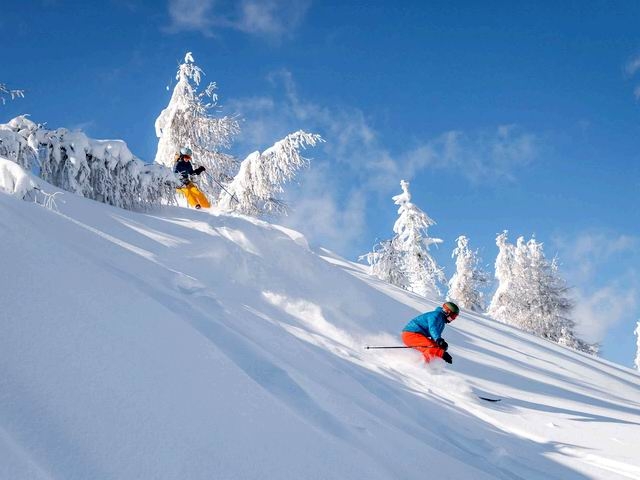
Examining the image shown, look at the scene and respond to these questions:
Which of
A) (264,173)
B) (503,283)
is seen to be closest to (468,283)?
(503,283)

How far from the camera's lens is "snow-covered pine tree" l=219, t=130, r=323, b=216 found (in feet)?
59.9

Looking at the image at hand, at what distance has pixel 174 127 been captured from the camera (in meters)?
20.8

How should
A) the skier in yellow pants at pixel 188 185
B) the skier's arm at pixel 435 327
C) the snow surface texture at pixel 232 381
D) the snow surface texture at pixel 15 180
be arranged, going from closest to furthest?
1. the snow surface texture at pixel 232 381
2. the snow surface texture at pixel 15 180
3. the skier's arm at pixel 435 327
4. the skier in yellow pants at pixel 188 185

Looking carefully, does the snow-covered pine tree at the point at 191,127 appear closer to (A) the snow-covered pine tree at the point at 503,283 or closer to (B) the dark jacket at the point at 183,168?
(B) the dark jacket at the point at 183,168

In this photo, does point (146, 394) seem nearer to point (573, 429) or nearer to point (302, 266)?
point (573, 429)

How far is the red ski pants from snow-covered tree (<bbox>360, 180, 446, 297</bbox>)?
16.8 m

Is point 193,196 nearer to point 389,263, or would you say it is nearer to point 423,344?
point 423,344

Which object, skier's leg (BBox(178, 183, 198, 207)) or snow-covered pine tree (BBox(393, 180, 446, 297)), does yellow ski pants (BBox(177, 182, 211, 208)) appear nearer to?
skier's leg (BBox(178, 183, 198, 207))

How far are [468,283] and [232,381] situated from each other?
28973mm

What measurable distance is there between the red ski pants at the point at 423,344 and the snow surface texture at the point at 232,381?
0.27 m

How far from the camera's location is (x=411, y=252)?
2761 cm

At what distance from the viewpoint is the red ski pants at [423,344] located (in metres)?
7.57

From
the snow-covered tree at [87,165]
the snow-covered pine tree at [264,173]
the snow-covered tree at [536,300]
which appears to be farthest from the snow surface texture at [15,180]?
the snow-covered tree at [536,300]

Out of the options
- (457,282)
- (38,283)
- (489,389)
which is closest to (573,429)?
(489,389)
